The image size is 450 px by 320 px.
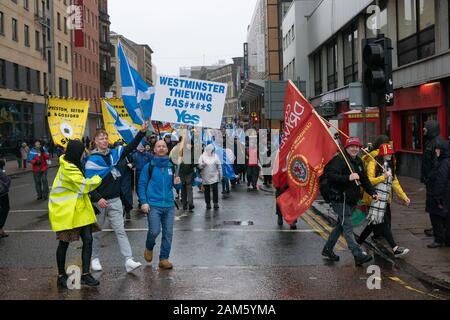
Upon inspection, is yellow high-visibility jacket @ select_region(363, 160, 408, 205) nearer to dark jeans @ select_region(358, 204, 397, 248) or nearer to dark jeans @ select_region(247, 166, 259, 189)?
dark jeans @ select_region(358, 204, 397, 248)

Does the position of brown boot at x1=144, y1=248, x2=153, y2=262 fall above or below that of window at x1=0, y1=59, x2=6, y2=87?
below

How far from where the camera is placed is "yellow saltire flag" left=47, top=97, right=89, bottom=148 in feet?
54.1

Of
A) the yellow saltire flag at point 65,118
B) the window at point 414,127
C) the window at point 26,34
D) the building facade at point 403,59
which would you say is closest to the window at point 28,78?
the window at point 26,34

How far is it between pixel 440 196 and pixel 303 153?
7.03 ft

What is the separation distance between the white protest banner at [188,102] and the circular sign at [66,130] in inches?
331

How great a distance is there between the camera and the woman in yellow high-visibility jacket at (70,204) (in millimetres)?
6676

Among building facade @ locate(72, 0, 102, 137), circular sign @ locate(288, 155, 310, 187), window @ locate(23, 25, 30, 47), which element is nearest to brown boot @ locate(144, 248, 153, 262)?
circular sign @ locate(288, 155, 310, 187)

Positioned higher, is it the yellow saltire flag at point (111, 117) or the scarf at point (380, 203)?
the yellow saltire flag at point (111, 117)

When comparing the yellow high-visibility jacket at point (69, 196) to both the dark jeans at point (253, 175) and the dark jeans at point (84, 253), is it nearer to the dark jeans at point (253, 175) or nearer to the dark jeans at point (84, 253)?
the dark jeans at point (84, 253)

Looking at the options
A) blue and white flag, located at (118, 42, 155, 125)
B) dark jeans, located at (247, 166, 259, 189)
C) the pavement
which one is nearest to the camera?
the pavement

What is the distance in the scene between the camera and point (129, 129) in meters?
13.4

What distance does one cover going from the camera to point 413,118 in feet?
68.1

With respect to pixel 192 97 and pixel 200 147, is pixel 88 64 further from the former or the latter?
pixel 192 97
